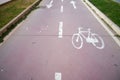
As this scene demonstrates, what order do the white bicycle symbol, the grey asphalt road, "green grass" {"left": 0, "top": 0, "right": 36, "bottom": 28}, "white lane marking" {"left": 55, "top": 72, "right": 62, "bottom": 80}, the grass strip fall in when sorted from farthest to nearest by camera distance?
1. "green grass" {"left": 0, "top": 0, "right": 36, "bottom": 28}
2. the grass strip
3. the white bicycle symbol
4. the grey asphalt road
5. "white lane marking" {"left": 55, "top": 72, "right": 62, "bottom": 80}

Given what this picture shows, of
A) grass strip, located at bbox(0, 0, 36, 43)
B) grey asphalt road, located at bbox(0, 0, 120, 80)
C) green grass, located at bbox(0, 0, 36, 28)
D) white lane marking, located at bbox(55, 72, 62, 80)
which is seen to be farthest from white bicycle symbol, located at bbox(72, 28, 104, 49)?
green grass, located at bbox(0, 0, 36, 28)

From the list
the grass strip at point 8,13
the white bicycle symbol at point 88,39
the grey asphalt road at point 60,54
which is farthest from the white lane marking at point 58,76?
the grass strip at point 8,13

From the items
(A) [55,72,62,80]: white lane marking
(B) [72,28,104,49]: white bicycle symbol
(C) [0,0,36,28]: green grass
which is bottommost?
(C) [0,0,36,28]: green grass

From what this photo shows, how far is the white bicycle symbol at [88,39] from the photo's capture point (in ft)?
25.5

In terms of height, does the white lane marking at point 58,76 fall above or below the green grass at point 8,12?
above

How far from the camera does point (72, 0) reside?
2377 centimetres

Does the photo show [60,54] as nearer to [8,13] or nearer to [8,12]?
[8,13]

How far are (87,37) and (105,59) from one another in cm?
235

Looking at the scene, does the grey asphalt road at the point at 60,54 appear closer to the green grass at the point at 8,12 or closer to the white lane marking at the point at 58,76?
the white lane marking at the point at 58,76

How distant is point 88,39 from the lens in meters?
8.44

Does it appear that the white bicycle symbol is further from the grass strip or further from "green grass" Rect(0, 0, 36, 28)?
"green grass" Rect(0, 0, 36, 28)

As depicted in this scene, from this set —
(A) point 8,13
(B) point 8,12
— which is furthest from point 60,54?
(B) point 8,12

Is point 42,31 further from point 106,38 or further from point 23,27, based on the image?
point 106,38

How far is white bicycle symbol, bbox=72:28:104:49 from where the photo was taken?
7.77m
